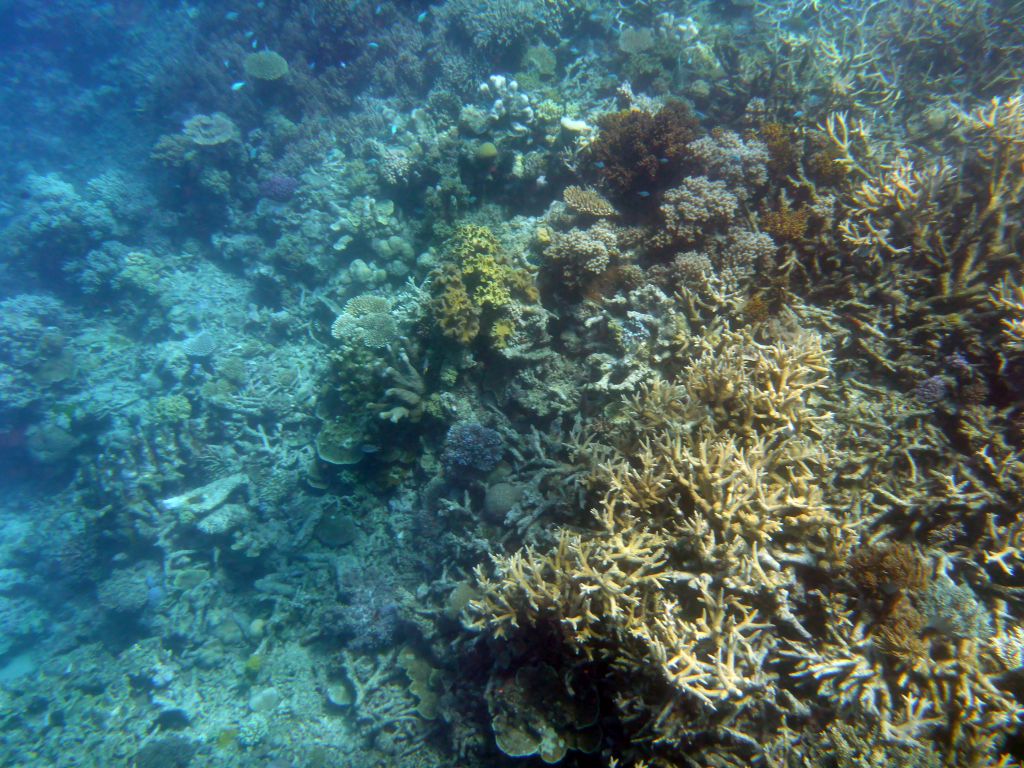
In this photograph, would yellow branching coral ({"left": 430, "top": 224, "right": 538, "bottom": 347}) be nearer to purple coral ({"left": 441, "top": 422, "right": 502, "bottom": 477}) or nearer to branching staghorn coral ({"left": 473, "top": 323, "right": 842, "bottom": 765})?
purple coral ({"left": 441, "top": 422, "right": 502, "bottom": 477})

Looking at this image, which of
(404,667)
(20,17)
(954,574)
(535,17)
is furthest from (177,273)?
(20,17)

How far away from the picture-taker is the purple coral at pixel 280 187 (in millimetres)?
10922

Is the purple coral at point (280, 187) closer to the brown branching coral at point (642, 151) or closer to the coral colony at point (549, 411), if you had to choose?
the coral colony at point (549, 411)

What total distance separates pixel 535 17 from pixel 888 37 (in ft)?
21.0

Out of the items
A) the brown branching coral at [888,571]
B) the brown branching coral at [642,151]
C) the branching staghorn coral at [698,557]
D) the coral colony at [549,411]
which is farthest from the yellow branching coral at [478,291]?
the brown branching coral at [888,571]

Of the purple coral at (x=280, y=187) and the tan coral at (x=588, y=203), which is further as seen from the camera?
the purple coral at (x=280, y=187)

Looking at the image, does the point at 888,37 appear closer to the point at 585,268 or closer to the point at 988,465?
the point at 585,268

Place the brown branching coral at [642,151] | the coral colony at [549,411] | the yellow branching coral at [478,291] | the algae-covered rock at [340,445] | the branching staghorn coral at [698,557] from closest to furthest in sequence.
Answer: the branching staghorn coral at [698,557] → the coral colony at [549,411] → the yellow branching coral at [478,291] → the brown branching coral at [642,151] → the algae-covered rock at [340,445]

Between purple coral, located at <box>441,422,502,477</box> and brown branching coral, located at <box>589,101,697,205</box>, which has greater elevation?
brown branching coral, located at <box>589,101,697,205</box>

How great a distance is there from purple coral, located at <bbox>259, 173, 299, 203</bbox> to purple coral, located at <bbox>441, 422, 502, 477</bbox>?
28.4ft

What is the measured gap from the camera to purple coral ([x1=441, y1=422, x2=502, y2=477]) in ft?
17.1

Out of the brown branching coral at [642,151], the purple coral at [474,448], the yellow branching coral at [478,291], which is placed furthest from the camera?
the brown branching coral at [642,151]

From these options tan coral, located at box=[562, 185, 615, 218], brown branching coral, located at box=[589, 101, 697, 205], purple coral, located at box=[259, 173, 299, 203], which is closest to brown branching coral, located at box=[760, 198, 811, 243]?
brown branching coral, located at box=[589, 101, 697, 205]

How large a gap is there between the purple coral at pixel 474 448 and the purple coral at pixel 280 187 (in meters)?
8.66
